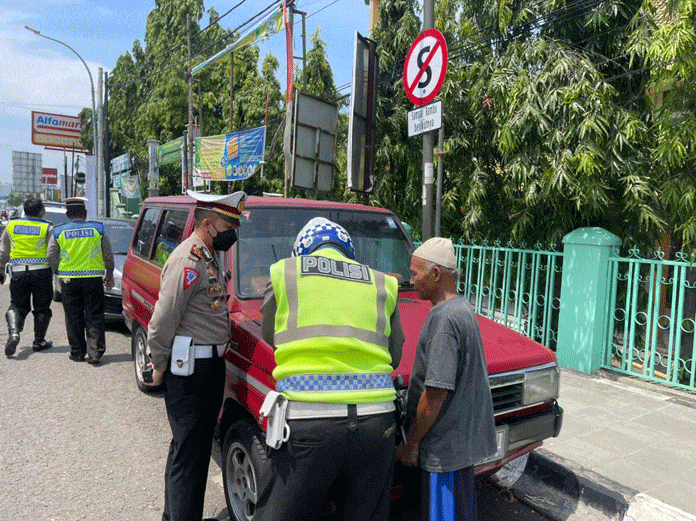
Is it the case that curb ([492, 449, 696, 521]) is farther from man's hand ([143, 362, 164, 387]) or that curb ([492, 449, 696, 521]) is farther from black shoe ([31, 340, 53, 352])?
black shoe ([31, 340, 53, 352])

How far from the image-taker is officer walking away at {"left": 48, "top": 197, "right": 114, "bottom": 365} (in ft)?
19.2

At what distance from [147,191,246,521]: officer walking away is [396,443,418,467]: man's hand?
1052mm

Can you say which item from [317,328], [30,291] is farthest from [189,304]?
[30,291]

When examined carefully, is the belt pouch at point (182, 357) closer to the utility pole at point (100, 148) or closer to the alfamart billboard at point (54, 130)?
the utility pole at point (100, 148)

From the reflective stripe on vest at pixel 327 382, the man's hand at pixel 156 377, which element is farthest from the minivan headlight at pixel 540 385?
the man's hand at pixel 156 377

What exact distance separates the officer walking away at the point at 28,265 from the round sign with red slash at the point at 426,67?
4529 mm

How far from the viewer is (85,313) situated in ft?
20.0

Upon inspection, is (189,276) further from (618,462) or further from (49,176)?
(49,176)

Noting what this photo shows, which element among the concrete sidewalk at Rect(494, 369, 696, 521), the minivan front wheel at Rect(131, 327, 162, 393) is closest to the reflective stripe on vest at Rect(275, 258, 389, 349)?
the concrete sidewalk at Rect(494, 369, 696, 521)

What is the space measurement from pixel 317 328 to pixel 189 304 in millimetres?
1057

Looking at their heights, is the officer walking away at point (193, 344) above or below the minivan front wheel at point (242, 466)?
above

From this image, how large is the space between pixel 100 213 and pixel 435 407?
82.6 ft

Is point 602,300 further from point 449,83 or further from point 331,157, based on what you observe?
point 331,157

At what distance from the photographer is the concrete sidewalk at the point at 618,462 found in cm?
324
